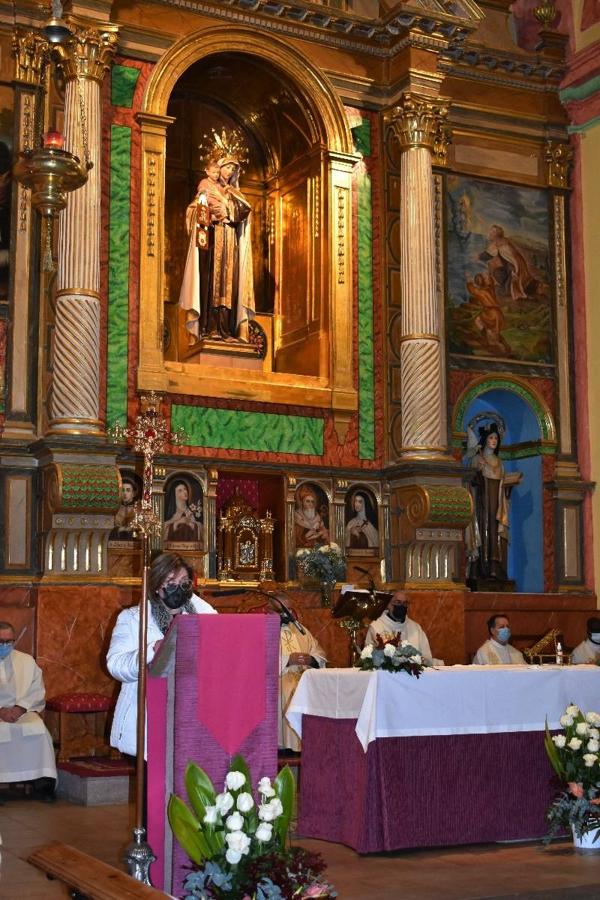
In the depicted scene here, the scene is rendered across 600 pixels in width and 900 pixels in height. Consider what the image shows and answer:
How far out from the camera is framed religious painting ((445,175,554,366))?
49.2 feet

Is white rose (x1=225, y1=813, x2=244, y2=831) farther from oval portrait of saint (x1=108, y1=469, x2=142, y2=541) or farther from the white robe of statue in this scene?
oval portrait of saint (x1=108, y1=469, x2=142, y2=541)

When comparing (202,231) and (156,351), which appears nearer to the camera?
(156,351)

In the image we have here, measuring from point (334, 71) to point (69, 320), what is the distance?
4640mm

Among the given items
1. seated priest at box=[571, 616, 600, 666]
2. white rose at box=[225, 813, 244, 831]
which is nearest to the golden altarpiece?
seated priest at box=[571, 616, 600, 666]

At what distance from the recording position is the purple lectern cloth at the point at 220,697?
590 cm

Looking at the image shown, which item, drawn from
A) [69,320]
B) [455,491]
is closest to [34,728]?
[69,320]

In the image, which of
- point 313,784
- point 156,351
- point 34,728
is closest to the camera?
point 313,784

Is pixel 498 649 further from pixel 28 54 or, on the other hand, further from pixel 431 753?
pixel 28 54

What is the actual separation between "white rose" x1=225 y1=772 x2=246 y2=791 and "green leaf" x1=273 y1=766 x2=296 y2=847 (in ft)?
0.74

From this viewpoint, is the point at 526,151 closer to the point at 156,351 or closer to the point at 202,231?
the point at 202,231

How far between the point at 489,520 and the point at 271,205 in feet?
15.4

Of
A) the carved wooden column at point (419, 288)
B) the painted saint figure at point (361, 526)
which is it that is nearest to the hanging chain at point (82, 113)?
the carved wooden column at point (419, 288)

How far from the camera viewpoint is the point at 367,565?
1396 centimetres

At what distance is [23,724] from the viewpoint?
1050 cm
